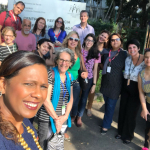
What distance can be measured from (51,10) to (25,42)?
2.28m

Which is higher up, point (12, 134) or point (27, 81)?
point (27, 81)

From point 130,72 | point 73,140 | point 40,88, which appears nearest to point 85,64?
point 130,72

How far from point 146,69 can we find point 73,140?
1.93m

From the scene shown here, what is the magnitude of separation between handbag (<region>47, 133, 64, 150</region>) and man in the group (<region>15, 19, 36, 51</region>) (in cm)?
224

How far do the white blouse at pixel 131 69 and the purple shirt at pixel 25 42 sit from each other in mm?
2183

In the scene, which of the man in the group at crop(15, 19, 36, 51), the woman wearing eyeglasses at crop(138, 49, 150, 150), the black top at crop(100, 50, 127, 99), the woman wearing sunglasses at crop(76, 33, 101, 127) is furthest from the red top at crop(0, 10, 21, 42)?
the woman wearing eyeglasses at crop(138, 49, 150, 150)

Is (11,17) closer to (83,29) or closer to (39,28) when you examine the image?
(39,28)

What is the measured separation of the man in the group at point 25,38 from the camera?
3.61 metres

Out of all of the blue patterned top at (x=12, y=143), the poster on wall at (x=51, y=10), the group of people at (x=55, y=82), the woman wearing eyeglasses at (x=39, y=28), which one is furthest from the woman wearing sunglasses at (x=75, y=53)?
the poster on wall at (x=51, y=10)

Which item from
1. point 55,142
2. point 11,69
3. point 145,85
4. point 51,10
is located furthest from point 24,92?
point 51,10

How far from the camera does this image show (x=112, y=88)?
10.2 feet

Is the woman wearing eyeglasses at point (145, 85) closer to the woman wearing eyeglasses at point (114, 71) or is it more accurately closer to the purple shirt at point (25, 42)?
the woman wearing eyeglasses at point (114, 71)

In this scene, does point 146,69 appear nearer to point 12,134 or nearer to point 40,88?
point 40,88

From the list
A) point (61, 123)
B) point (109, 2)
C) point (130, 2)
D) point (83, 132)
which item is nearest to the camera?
point (61, 123)
